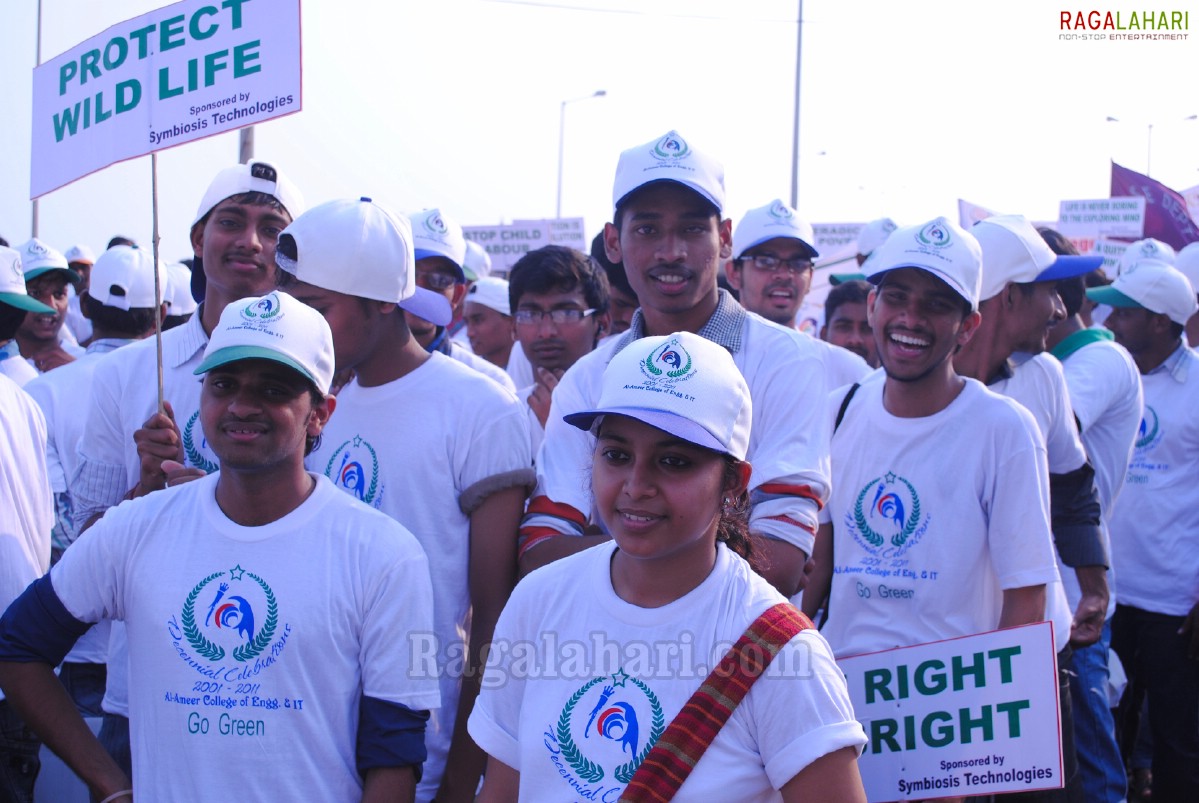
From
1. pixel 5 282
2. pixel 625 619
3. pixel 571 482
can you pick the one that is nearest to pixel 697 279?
pixel 571 482

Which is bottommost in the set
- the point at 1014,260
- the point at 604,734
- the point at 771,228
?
the point at 604,734

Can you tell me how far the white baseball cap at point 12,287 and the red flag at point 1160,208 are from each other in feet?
29.7

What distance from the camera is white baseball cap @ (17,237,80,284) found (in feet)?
23.2

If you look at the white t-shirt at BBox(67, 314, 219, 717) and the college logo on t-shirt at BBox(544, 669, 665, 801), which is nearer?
the college logo on t-shirt at BBox(544, 669, 665, 801)

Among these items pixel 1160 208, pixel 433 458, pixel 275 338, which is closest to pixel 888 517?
pixel 433 458

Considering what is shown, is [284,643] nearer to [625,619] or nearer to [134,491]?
[625,619]

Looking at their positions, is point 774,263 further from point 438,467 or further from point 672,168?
point 438,467

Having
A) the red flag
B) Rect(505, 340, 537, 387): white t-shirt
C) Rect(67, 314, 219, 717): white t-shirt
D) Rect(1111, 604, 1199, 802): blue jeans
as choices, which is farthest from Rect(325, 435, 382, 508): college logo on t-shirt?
the red flag

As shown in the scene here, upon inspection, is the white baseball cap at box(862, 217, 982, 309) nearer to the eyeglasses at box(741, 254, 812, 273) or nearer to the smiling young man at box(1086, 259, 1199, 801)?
the eyeglasses at box(741, 254, 812, 273)

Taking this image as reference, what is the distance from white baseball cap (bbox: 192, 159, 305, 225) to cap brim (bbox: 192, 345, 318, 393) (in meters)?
1.34

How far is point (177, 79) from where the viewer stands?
388 centimetres

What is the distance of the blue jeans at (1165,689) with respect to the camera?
18.3 ft

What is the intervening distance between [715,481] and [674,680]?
1.41 ft

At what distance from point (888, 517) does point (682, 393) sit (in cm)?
154
